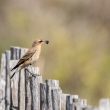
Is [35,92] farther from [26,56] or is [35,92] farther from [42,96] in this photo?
[26,56]

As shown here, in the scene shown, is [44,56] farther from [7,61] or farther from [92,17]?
[7,61]

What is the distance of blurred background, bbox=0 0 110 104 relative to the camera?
1421 cm

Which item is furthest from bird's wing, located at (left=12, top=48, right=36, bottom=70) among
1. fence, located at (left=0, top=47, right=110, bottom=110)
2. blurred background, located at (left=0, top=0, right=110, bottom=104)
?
blurred background, located at (left=0, top=0, right=110, bottom=104)

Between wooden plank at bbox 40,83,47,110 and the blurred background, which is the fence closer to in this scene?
wooden plank at bbox 40,83,47,110

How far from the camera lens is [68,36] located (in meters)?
16.0

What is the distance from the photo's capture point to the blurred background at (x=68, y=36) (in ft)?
46.6

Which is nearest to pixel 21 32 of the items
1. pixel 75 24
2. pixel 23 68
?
pixel 75 24

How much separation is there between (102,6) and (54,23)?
982 mm

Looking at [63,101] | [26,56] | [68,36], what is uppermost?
[68,36]

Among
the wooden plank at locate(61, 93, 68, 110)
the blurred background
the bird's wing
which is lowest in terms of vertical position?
the wooden plank at locate(61, 93, 68, 110)

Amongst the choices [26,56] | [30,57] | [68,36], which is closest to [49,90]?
[26,56]

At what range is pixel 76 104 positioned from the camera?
6.47 metres

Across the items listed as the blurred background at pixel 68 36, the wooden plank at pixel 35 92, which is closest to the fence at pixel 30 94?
the wooden plank at pixel 35 92

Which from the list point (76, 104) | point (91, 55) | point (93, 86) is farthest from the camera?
point (91, 55)
